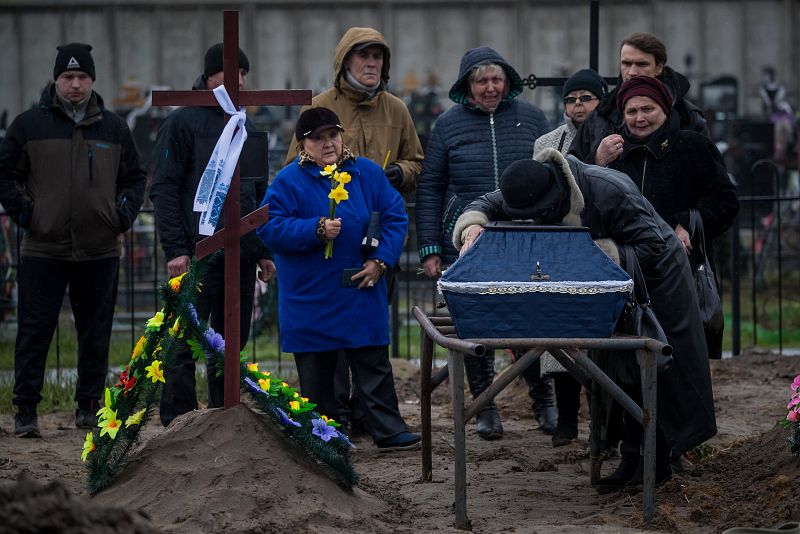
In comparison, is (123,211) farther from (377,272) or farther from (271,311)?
(271,311)

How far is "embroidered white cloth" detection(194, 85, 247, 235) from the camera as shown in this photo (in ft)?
15.4

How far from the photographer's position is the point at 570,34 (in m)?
24.8

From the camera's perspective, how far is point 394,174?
638cm

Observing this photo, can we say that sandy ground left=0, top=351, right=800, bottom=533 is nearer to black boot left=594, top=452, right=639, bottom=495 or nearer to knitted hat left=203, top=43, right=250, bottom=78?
black boot left=594, top=452, right=639, bottom=495

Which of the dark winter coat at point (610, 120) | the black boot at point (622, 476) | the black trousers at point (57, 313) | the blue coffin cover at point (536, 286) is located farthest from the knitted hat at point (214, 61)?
the black boot at point (622, 476)

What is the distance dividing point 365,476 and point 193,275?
1208mm

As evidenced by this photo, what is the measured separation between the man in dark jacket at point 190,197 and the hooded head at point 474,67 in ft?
3.49

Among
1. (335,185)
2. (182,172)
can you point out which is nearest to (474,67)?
(335,185)

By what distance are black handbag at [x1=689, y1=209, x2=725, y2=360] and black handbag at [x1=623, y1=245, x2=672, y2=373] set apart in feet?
1.62

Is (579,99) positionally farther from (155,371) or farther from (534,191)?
(155,371)

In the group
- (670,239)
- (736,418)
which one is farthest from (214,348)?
(736,418)

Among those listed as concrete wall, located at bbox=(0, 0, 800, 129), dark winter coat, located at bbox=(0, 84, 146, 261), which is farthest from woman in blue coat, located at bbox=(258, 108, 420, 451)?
concrete wall, located at bbox=(0, 0, 800, 129)

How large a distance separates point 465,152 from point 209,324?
1539mm

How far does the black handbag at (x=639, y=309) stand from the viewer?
4582 mm
